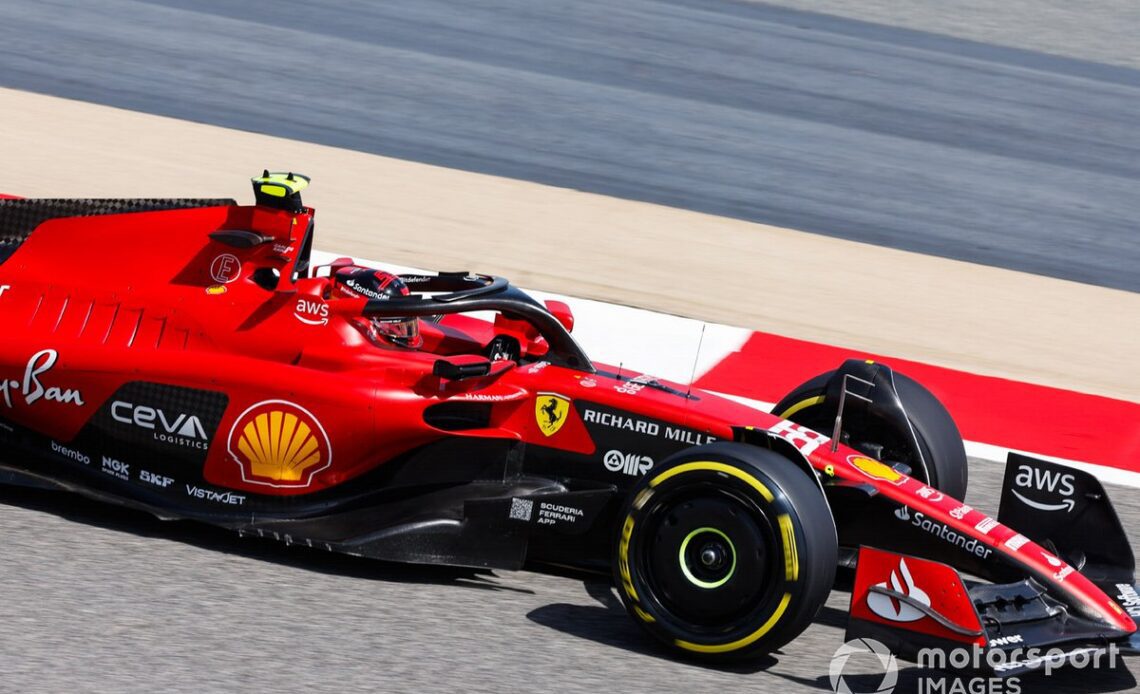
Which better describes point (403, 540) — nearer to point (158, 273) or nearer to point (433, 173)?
point (158, 273)

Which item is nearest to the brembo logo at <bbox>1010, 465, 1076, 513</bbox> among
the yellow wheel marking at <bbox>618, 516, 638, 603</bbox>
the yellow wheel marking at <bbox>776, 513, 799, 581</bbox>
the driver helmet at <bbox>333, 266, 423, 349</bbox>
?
the yellow wheel marking at <bbox>776, 513, 799, 581</bbox>

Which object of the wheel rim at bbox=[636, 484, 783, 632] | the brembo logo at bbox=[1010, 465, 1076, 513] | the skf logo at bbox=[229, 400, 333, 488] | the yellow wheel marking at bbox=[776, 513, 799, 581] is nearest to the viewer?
the yellow wheel marking at bbox=[776, 513, 799, 581]

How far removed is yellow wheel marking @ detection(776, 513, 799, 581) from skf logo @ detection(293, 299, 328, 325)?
1960 millimetres

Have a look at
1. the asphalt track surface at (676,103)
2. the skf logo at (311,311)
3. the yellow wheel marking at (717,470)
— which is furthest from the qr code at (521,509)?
the asphalt track surface at (676,103)

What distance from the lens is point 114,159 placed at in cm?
1148

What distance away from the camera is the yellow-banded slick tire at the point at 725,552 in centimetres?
465

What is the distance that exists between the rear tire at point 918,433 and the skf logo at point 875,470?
0.48 meters

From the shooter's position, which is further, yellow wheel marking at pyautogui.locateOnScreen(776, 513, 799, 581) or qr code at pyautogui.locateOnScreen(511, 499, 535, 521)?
qr code at pyautogui.locateOnScreen(511, 499, 535, 521)

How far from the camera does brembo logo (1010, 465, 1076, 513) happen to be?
5.34 m

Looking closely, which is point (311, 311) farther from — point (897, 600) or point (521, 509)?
point (897, 600)

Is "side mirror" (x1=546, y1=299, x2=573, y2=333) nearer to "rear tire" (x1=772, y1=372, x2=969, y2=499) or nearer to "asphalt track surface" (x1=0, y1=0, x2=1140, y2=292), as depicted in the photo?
"rear tire" (x1=772, y1=372, x2=969, y2=499)

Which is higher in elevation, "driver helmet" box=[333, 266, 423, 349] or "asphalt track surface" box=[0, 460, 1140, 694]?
"driver helmet" box=[333, 266, 423, 349]

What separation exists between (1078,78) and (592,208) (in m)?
8.82

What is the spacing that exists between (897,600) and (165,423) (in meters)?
2.72
